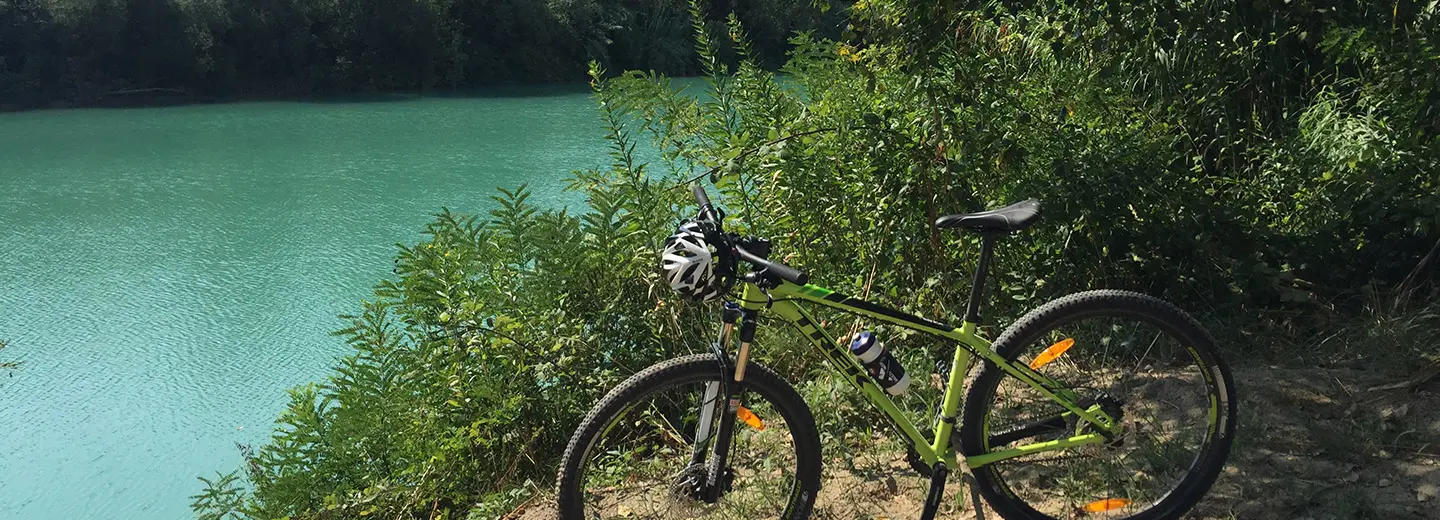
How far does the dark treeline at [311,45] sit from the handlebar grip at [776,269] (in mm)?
22835

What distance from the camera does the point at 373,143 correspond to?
2069 centimetres

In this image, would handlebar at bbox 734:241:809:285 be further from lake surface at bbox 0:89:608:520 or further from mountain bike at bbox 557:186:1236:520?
lake surface at bbox 0:89:608:520

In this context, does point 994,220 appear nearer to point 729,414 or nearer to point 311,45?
point 729,414

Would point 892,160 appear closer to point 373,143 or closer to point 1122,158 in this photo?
point 1122,158

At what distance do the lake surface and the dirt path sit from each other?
194 inches

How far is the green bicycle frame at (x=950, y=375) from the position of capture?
2225 mm

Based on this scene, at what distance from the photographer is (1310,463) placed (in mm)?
2715

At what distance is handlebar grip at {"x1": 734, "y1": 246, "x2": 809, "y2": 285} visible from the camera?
2090 mm

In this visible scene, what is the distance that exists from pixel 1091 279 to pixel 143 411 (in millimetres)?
7081

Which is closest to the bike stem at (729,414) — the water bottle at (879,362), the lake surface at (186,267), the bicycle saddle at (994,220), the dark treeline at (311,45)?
the water bottle at (879,362)

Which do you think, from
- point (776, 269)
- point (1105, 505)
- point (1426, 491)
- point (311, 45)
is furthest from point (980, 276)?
point (311, 45)

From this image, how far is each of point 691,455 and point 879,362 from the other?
498mm

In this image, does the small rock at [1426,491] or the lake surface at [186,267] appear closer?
the small rock at [1426,491]

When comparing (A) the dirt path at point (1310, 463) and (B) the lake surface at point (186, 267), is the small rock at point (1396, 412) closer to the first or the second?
(A) the dirt path at point (1310, 463)
